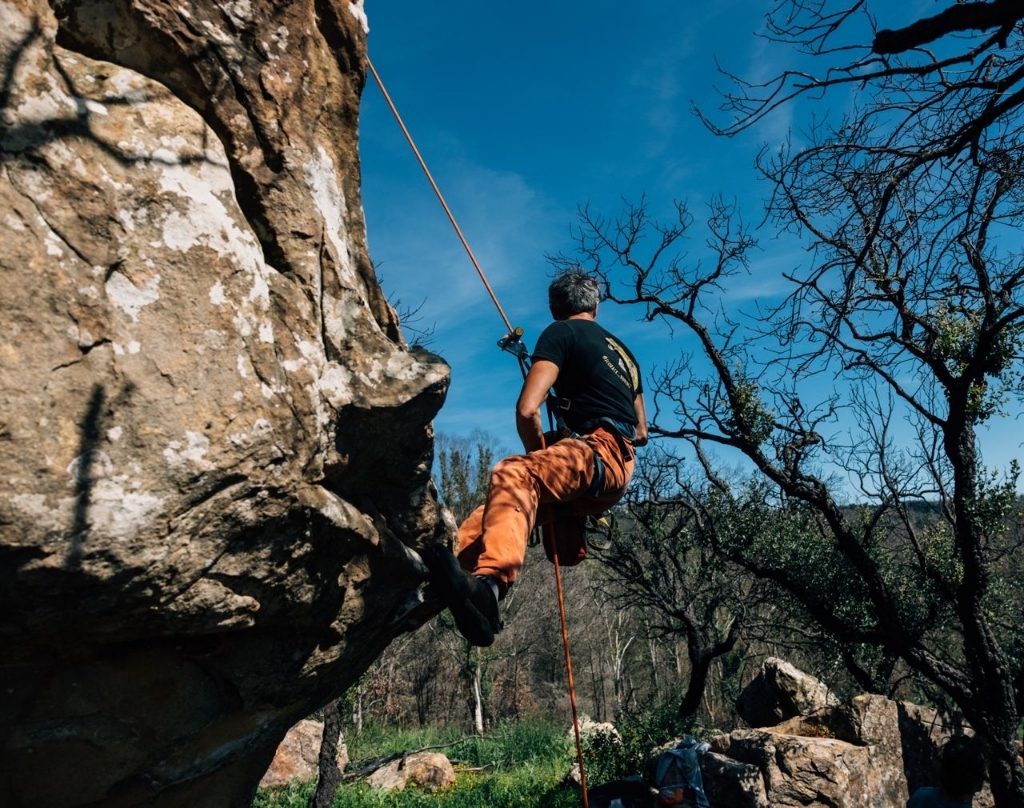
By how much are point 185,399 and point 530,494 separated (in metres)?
1.68

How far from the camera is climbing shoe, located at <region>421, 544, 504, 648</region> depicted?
119 inches

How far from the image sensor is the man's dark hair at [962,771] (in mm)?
4320

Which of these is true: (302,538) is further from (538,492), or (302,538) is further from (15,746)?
(538,492)

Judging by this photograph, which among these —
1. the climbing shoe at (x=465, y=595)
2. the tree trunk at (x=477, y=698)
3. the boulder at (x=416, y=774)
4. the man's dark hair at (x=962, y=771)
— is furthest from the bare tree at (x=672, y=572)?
the tree trunk at (x=477, y=698)

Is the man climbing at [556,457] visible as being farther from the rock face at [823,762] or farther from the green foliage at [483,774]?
the green foliage at [483,774]

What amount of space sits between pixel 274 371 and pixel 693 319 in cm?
793

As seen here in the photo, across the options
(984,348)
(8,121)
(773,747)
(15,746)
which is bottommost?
(773,747)

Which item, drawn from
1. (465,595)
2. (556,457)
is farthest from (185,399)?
(556,457)

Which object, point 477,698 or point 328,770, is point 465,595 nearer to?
point 328,770

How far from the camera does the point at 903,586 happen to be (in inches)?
479

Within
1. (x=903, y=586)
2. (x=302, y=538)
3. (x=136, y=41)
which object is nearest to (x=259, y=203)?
(x=136, y=41)

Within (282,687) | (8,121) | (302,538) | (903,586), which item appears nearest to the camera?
(8,121)

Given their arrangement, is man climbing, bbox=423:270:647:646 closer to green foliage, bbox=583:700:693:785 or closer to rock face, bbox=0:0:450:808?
rock face, bbox=0:0:450:808

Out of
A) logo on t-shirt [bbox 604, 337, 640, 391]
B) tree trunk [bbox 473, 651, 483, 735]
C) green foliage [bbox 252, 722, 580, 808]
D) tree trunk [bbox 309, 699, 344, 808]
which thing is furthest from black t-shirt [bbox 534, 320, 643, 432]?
tree trunk [bbox 473, 651, 483, 735]
